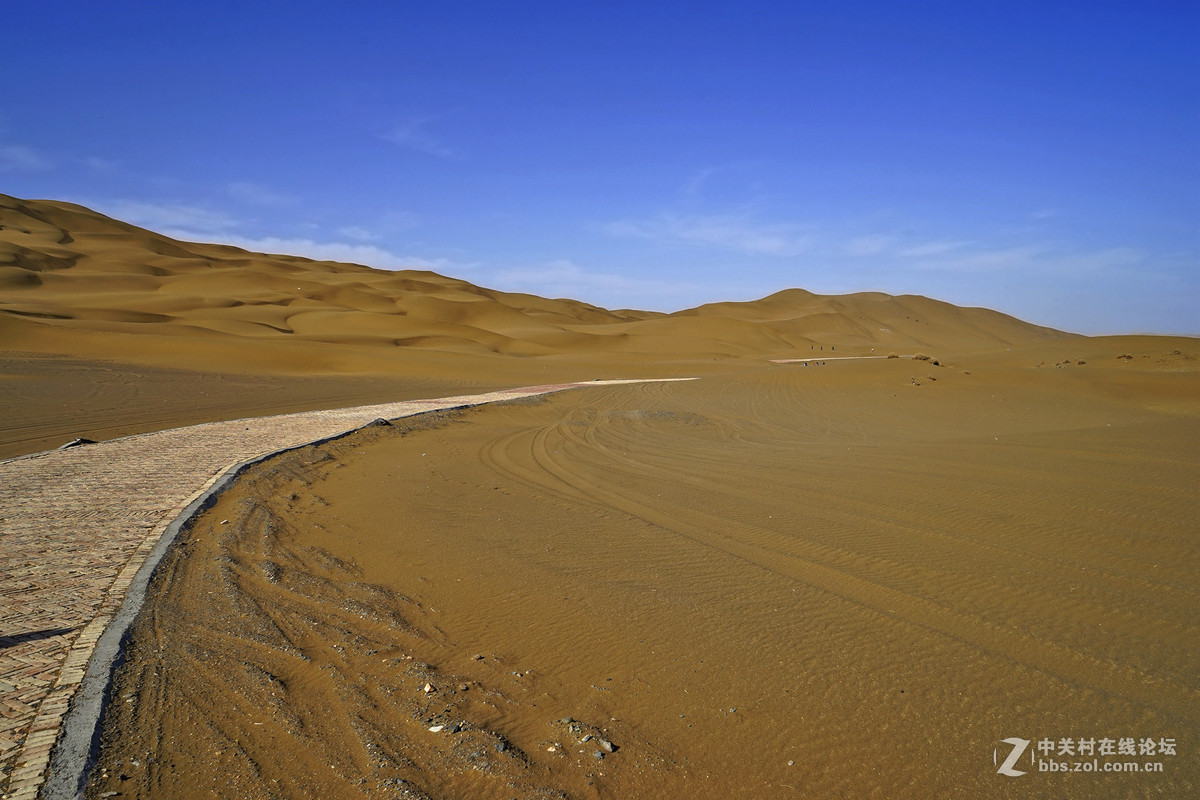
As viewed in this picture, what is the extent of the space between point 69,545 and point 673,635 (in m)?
5.90

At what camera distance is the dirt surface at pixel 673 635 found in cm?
355

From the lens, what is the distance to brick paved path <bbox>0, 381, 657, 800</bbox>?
3773 millimetres

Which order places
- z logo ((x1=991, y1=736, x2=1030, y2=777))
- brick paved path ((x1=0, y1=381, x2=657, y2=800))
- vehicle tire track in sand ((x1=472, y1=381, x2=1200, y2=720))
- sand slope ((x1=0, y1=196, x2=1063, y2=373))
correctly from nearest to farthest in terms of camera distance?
z logo ((x1=991, y1=736, x2=1030, y2=777)), brick paved path ((x1=0, y1=381, x2=657, y2=800)), vehicle tire track in sand ((x1=472, y1=381, x2=1200, y2=720)), sand slope ((x1=0, y1=196, x2=1063, y2=373))

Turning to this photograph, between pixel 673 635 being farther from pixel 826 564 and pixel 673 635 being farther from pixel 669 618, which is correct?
pixel 826 564

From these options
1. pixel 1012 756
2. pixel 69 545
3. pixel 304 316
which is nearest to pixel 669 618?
pixel 1012 756

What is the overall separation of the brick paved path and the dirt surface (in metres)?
0.32

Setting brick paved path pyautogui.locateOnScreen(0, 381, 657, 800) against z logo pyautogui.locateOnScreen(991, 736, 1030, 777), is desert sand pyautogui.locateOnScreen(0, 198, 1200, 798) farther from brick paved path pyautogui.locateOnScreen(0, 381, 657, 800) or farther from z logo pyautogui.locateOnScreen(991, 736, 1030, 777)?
brick paved path pyautogui.locateOnScreen(0, 381, 657, 800)

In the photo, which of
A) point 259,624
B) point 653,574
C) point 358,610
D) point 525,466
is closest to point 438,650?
point 358,610

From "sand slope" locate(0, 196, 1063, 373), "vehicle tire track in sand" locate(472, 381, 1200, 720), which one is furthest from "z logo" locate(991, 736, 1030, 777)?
"sand slope" locate(0, 196, 1063, 373)

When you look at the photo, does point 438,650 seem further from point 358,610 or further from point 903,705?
point 903,705

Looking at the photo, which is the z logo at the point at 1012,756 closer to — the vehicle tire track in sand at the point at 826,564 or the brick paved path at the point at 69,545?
the vehicle tire track in sand at the point at 826,564

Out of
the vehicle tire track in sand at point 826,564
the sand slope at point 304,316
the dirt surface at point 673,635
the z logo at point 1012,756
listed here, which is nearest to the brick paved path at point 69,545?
the dirt surface at point 673,635

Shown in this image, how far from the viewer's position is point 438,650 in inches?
192

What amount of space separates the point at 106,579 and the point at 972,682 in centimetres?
665
